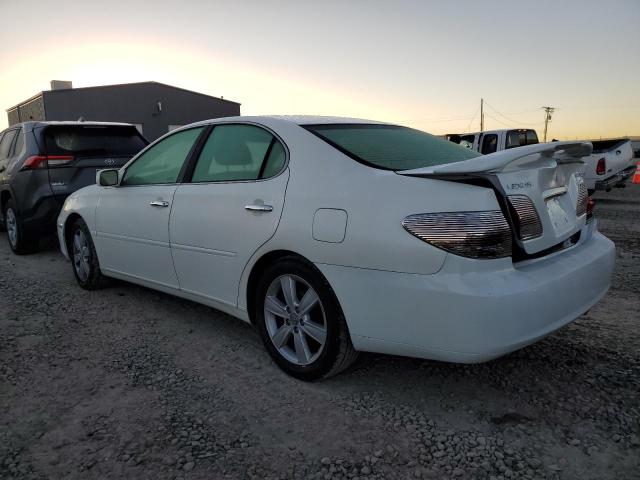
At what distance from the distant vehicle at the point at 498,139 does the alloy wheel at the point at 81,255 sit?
34.8ft

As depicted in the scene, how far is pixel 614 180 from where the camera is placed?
11.6 metres

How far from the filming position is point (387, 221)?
2.31 meters

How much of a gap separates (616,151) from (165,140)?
11.5m

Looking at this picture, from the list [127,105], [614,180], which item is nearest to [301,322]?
[614,180]

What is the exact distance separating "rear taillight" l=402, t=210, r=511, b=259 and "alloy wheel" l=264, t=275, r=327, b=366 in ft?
2.53

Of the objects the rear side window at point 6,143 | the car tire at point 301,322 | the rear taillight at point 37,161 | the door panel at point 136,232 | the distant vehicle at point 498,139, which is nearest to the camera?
the car tire at point 301,322

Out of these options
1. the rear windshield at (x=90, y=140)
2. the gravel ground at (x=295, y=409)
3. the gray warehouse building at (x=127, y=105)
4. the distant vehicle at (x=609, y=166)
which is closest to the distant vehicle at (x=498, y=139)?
the distant vehicle at (x=609, y=166)

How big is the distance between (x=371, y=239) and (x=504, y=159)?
2.31 ft

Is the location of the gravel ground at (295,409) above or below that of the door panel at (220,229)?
below

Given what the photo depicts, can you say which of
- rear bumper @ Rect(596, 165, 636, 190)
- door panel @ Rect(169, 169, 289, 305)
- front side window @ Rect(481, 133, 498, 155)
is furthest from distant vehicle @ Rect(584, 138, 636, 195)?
door panel @ Rect(169, 169, 289, 305)

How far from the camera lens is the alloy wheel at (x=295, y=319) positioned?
2.73 meters

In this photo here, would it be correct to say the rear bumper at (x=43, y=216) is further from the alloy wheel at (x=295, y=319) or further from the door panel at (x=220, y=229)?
the alloy wheel at (x=295, y=319)

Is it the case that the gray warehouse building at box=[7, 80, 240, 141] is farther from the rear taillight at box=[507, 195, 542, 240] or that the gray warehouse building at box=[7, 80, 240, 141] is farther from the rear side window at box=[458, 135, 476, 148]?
the rear taillight at box=[507, 195, 542, 240]

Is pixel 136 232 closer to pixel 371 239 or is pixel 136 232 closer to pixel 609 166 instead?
pixel 371 239
